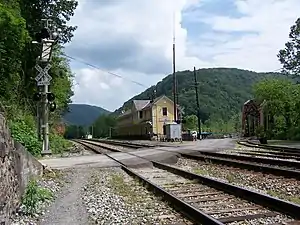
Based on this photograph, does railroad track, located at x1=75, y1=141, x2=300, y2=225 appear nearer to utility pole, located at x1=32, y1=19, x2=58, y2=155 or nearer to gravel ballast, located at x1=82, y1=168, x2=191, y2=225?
gravel ballast, located at x1=82, y1=168, x2=191, y2=225

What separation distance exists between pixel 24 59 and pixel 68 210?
25.8 metres

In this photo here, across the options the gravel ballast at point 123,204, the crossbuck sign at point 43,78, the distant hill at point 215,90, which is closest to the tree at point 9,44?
the crossbuck sign at point 43,78

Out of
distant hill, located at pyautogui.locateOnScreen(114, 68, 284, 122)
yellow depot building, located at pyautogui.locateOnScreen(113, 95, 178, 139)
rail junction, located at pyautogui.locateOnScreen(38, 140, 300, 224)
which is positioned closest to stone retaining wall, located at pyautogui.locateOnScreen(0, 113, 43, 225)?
rail junction, located at pyautogui.locateOnScreen(38, 140, 300, 224)

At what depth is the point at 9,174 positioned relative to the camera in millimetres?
8406

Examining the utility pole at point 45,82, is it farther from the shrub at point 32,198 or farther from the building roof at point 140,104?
the building roof at point 140,104

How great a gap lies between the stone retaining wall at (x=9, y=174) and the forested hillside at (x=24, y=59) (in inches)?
279

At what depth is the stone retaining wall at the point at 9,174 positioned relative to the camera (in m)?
7.59

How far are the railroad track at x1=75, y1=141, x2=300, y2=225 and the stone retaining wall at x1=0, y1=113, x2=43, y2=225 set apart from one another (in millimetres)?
2984

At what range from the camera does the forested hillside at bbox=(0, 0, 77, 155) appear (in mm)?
21938

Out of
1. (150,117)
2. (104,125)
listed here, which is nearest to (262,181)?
(150,117)

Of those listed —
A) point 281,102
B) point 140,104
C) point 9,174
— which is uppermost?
point 140,104

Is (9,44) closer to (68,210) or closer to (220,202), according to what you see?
(68,210)

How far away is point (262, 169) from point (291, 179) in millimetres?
2474

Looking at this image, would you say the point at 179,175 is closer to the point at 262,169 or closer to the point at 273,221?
the point at 262,169
